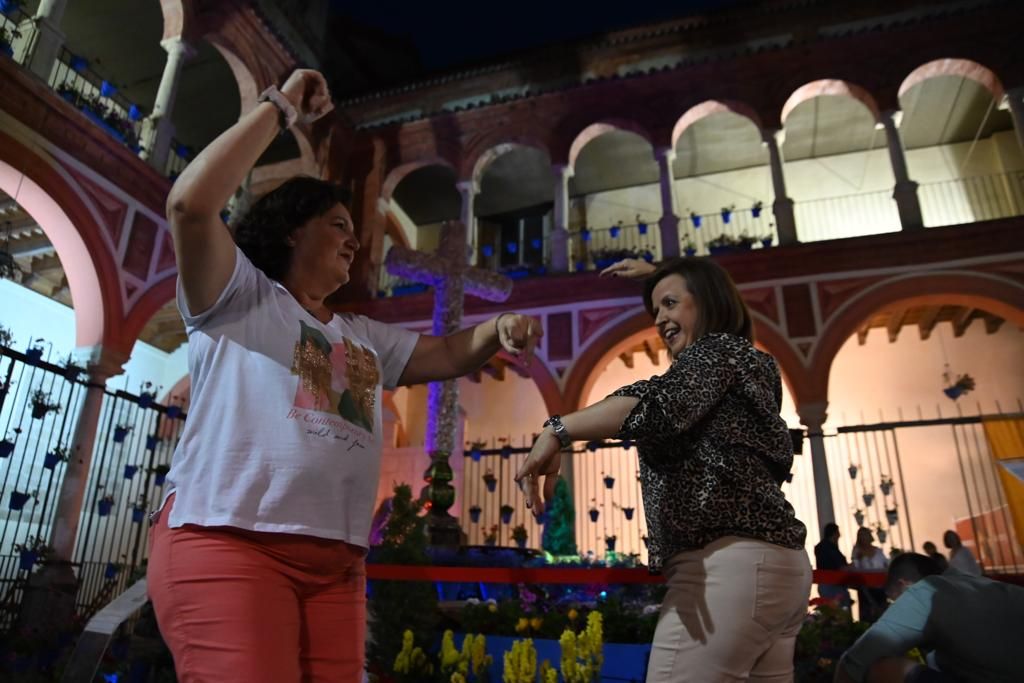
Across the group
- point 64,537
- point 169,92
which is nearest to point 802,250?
point 169,92

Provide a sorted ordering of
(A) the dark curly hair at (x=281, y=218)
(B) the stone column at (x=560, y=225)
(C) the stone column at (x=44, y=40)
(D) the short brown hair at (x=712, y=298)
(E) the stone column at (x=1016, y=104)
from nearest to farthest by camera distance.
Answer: (A) the dark curly hair at (x=281, y=218), (D) the short brown hair at (x=712, y=298), (C) the stone column at (x=44, y=40), (E) the stone column at (x=1016, y=104), (B) the stone column at (x=560, y=225)

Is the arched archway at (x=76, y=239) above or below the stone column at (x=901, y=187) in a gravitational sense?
below

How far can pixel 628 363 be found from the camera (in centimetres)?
1353

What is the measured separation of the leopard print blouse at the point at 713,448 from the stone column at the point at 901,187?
962 centimetres

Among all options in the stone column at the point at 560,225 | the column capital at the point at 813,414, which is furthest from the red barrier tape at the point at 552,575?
the stone column at the point at 560,225

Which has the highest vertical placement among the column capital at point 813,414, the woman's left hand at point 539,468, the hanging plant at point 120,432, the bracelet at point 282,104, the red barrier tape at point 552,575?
the column capital at point 813,414

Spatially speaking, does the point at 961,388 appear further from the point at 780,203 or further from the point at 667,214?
the point at 667,214

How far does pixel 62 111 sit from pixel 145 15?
550 cm

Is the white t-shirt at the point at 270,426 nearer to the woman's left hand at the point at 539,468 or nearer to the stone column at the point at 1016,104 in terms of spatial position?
the woman's left hand at the point at 539,468

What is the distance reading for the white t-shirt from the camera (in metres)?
1.27

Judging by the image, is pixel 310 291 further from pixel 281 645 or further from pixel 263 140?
pixel 281 645

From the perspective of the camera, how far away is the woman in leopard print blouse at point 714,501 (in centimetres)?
142

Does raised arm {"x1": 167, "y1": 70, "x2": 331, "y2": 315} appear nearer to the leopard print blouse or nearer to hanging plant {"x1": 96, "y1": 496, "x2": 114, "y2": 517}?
the leopard print blouse

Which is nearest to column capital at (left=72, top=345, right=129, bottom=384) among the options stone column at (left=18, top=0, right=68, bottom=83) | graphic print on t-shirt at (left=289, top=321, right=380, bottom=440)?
stone column at (left=18, top=0, right=68, bottom=83)
